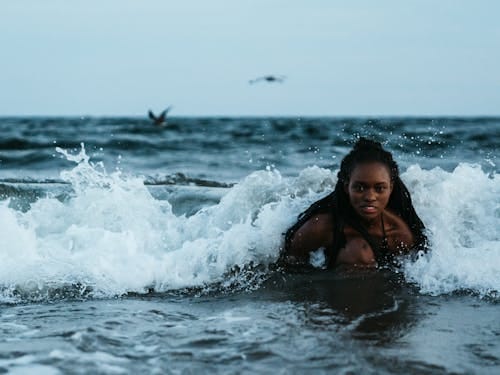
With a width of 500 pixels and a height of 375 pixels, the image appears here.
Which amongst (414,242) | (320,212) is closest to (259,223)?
(320,212)

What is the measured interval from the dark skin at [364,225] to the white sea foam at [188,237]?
0.22 metres

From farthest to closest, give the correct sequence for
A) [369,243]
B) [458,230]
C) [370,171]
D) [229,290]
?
[458,230], [369,243], [370,171], [229,290]

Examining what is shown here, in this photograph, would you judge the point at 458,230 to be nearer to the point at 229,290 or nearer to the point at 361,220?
the point at 361,220

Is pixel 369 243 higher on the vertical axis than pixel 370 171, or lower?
lower

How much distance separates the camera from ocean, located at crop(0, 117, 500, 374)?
309 cm

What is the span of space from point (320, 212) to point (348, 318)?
1.62 meters

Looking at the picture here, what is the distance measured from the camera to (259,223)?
5.61m

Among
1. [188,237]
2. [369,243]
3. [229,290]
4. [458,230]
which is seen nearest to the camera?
[229,290]

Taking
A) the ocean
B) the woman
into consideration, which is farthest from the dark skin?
the ocean

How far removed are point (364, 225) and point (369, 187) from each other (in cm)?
40

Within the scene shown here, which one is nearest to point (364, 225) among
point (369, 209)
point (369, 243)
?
point (369, 243)

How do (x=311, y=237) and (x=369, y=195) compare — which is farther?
(x=311, y=237)

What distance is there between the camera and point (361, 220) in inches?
206

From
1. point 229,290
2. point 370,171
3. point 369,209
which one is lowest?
point 229,290
